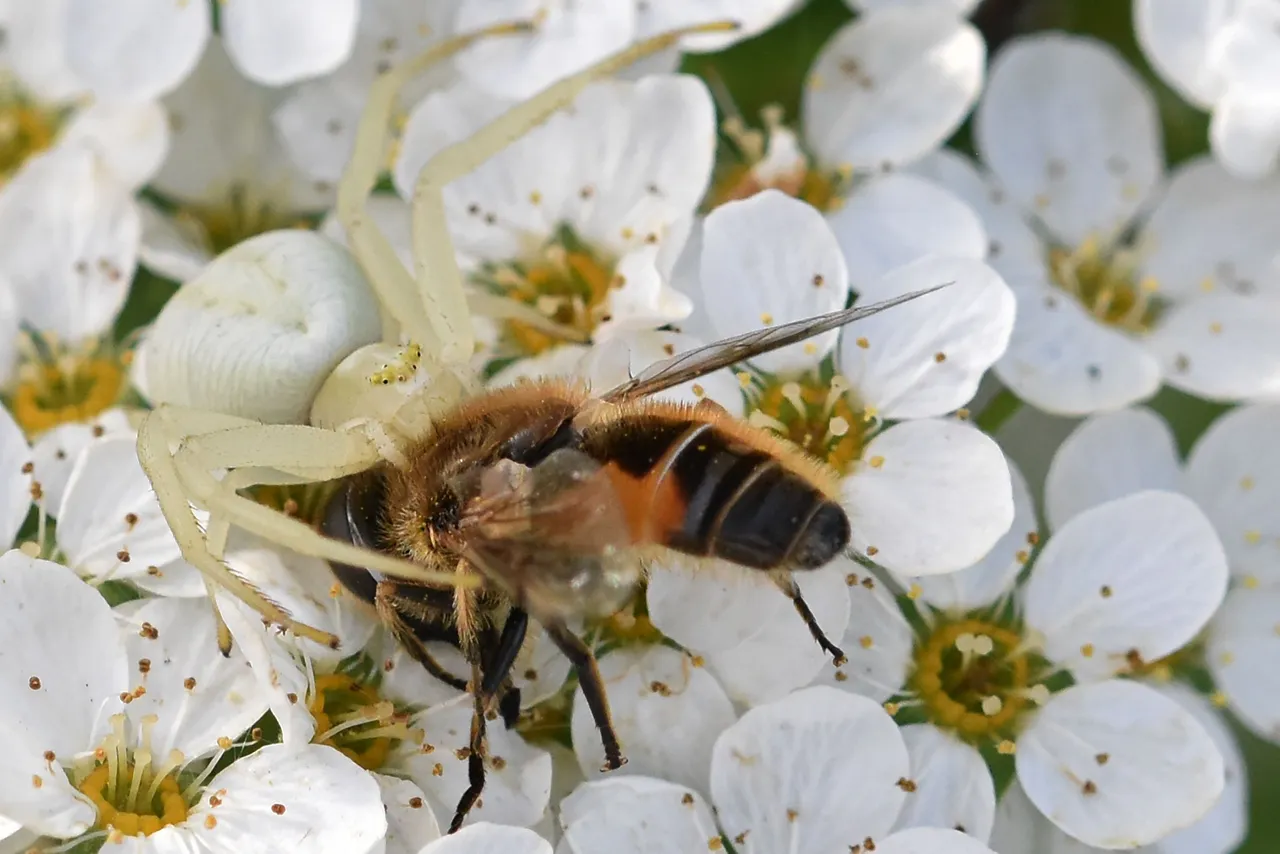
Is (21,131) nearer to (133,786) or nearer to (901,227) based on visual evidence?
(133,786)

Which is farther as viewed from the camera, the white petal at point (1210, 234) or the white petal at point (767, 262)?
the white petal at point (1210, 234)

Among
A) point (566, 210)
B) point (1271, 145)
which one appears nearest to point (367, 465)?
point (566, 210)

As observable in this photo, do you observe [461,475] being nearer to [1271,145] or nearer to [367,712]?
[367,712]

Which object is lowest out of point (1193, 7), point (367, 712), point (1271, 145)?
point (367, 712)

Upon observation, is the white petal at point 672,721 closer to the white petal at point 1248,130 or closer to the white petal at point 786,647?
the white petal at point 786,647

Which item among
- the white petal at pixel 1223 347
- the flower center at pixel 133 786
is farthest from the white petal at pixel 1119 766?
the flower center at pixel 133 786
